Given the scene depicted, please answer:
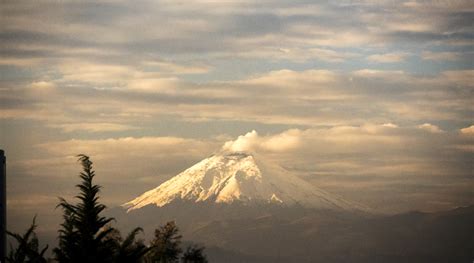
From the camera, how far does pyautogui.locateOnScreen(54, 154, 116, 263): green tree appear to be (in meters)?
14.6

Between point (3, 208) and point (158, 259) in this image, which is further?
point (158, 259)

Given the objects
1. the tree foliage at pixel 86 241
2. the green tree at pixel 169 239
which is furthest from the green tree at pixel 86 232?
the green tree at pixel 169 239

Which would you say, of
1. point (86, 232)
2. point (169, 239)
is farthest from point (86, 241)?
point (169, 239)

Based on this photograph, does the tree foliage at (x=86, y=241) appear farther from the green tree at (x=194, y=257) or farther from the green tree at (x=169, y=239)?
the green tree at (x=194, y=257)

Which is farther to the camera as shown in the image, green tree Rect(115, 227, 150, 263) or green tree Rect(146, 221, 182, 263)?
green tree Rect(146, 221, 182, 263)

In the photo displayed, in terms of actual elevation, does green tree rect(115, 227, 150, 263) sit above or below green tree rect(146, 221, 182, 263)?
below

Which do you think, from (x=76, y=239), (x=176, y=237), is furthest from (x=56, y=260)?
(x=176, y=237)

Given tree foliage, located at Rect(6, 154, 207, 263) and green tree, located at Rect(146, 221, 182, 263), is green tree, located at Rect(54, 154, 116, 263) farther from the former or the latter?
green tree, located at Rect(146, 221, 182, 263)

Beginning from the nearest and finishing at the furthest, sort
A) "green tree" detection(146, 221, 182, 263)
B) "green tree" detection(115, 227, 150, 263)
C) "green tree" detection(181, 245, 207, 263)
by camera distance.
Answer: "green tree" detection(115, 227, 150, 263) < "green tree" detection(146, 221, 182, 263) < "green tree" detection(181, 245, 207, 263)

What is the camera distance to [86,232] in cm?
1494

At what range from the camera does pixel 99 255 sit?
Answer: 47.7ft

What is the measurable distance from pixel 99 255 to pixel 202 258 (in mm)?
38029

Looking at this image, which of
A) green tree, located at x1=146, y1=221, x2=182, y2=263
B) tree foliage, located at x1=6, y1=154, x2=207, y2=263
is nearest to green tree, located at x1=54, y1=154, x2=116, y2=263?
tree foliage, located at x1=6, y1=154, x2=207, y2=263

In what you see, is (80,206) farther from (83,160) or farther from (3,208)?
(3,208)
